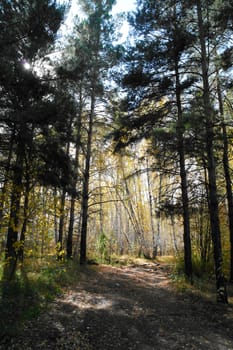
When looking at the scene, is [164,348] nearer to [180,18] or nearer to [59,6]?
[59,6]

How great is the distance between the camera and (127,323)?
4176 millimetres

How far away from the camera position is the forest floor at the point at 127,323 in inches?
133

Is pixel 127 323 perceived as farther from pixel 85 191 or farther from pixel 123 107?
pixel 85 191

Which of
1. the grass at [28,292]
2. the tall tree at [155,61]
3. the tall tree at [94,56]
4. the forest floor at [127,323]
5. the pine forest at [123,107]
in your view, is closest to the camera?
the forest floor at [127,323]

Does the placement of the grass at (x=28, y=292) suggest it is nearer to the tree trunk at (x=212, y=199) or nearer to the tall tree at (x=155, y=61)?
A: the tree trunk at (x=212, y=199)

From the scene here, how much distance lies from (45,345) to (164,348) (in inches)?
66.4

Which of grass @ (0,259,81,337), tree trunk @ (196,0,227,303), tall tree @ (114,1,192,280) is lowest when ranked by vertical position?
grass @ (0,259,81,337)

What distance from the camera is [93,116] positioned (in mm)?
11383

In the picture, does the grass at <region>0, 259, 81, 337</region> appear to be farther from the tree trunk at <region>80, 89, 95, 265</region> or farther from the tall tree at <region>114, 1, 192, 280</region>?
the tall tree at <region>114, 1, 192, 280</region>

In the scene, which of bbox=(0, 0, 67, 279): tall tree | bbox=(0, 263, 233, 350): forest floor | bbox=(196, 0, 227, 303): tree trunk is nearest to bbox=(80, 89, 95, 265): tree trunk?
bbox=(0, 263, 233, 350): forest floor

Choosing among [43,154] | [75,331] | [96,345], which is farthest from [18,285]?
[43,154]

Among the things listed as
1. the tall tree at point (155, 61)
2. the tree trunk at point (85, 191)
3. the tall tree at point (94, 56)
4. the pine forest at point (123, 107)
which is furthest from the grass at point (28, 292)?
the tall tree at point (155, 61)

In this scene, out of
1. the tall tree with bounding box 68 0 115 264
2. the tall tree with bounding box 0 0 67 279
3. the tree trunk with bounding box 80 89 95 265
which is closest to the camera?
the tall tree with bounding box 0 0 67 279

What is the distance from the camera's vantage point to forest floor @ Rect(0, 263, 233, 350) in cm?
337
